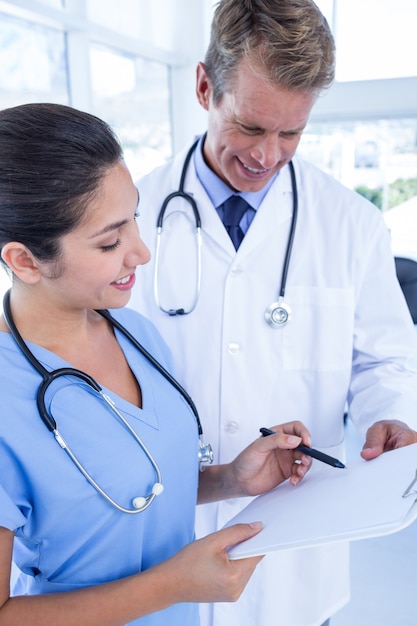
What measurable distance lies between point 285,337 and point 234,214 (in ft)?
0.92

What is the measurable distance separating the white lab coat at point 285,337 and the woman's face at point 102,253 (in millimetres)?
355

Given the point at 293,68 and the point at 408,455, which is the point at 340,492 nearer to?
the point at 408,455

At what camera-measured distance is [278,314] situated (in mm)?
1154

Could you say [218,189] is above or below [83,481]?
above

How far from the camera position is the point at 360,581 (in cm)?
198

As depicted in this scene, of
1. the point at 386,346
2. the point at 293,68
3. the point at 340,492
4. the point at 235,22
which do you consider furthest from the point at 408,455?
the point at 235,22

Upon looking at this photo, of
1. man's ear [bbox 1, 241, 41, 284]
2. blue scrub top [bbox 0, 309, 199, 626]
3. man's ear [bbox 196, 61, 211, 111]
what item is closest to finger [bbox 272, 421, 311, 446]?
blue scrub top [bbox 0, 309, 199, 626]

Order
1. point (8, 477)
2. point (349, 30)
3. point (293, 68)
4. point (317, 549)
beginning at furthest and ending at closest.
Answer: point (349, 30) → point (317, 549) → point (293, 68) → point (8, 477)

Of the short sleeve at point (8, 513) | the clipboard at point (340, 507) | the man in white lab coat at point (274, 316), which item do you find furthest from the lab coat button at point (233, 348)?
the short sleeve at point (8, 513)

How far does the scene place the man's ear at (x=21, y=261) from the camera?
770 mm

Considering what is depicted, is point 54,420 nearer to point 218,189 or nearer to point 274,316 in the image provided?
point 274,316

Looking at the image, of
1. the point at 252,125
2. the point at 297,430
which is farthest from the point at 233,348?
the point at 252,125

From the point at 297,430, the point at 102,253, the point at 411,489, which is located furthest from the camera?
the point at 297,430

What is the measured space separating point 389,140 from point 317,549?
2149mm
